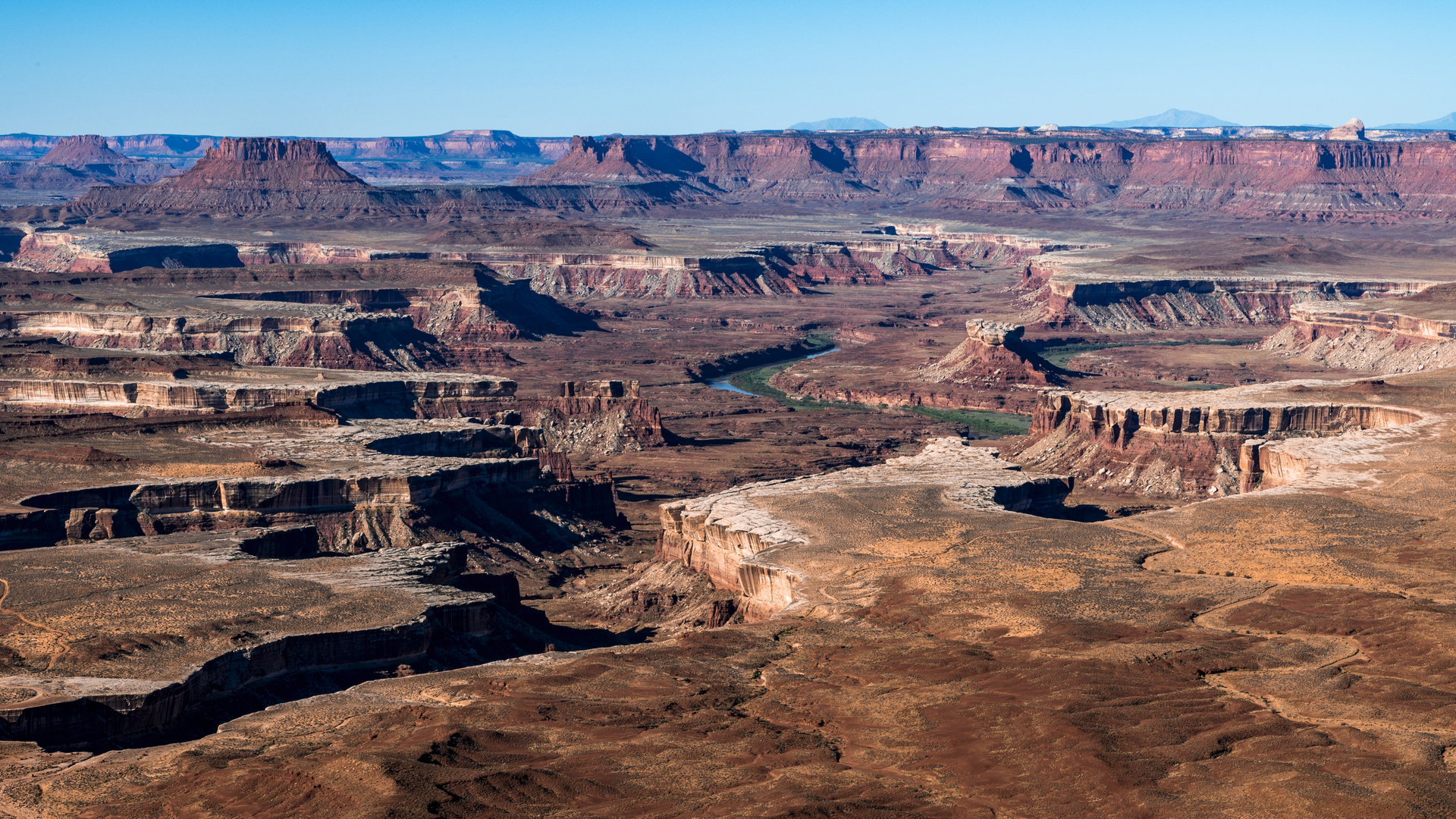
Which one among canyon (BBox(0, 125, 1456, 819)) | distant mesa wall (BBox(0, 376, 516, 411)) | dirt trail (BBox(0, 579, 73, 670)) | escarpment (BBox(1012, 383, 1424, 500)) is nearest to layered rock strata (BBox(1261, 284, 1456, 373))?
canyon (BBox(0, 125, 1456, 819))

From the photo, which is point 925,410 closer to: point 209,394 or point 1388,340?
point 1388,340

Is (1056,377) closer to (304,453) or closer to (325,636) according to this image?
(304,453)

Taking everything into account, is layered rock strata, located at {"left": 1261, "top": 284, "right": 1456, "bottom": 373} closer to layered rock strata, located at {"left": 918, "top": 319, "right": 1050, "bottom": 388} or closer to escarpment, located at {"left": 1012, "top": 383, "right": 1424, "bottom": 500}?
layered rock strata, located at {"left": 918, "top": 319, "right": 1050, "bottom": 388}

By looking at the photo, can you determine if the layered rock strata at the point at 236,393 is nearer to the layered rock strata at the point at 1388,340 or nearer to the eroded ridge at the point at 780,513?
the eroded ridge at the point at 780,513

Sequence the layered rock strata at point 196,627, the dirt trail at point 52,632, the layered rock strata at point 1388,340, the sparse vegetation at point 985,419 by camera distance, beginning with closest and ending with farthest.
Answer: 1. the layered rock strata at point 196,627
2. the dirt trail at point 52,632
3. the sparse vegetation at point 985,419
4. the layered rock strata at point 1388,340

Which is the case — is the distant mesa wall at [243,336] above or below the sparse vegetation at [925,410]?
above

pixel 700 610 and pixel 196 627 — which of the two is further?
pixel 700 610

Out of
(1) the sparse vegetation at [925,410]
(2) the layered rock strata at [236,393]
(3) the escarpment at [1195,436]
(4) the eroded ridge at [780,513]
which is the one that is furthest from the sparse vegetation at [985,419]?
(4) the eroded ridge at [780,513]

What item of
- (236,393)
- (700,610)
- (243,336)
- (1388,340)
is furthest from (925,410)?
(700,610)

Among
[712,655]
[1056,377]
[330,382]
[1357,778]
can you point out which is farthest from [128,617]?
[1056,377]
